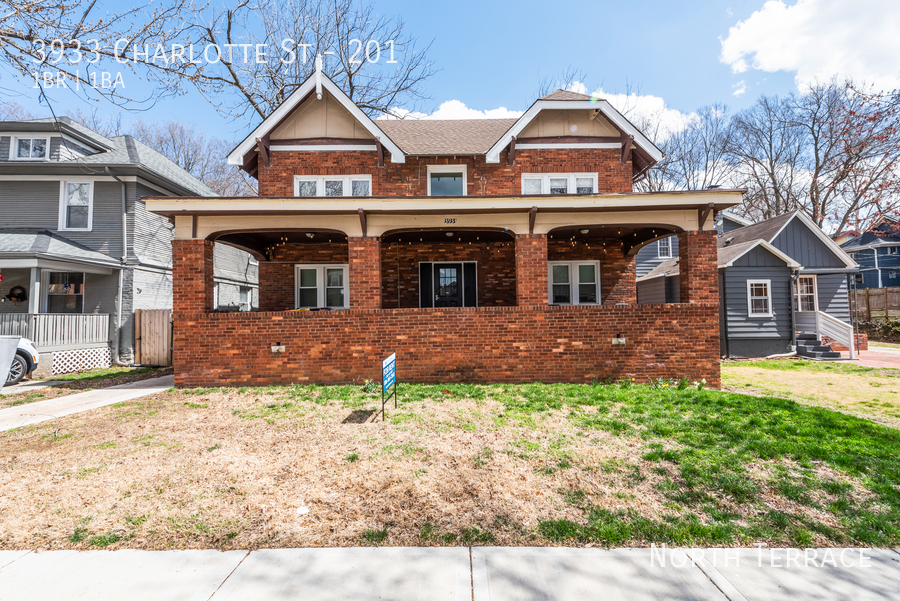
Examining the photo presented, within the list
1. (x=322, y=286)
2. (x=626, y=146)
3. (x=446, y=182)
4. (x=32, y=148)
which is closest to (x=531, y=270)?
(x=446, y=182)

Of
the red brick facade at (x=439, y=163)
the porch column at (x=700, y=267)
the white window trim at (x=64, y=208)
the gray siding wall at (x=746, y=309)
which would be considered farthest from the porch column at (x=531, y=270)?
the white window trim at (x=64, y=208)

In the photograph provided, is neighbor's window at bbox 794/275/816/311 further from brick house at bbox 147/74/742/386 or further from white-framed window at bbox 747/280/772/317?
brick house at bbox 147/74/742/386

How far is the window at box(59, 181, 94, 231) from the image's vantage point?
44.6ft

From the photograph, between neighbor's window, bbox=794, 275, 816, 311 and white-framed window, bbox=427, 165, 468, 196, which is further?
neighbor's window, bbox=794, 275, 816, 311

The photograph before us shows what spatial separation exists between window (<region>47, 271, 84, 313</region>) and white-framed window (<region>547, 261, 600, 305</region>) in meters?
15.2

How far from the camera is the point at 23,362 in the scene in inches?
416

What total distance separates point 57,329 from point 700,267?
16.9 meters

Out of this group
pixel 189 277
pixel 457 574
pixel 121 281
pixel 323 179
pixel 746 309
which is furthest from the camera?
pixel 746 309

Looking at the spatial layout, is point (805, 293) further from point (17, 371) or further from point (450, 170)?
point (17, 371)

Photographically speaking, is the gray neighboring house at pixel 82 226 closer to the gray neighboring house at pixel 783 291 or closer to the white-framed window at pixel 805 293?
the gray neighboring house at pixel 783 291

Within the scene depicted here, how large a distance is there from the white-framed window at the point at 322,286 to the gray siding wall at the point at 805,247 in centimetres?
1659

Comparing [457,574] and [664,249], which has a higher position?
[664,249]

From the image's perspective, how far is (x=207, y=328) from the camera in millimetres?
8602

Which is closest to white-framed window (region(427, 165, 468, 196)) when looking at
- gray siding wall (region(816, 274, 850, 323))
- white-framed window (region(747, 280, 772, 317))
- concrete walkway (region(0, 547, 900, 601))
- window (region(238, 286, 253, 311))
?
concrete walkway (region(0, 547, 900, 601))
